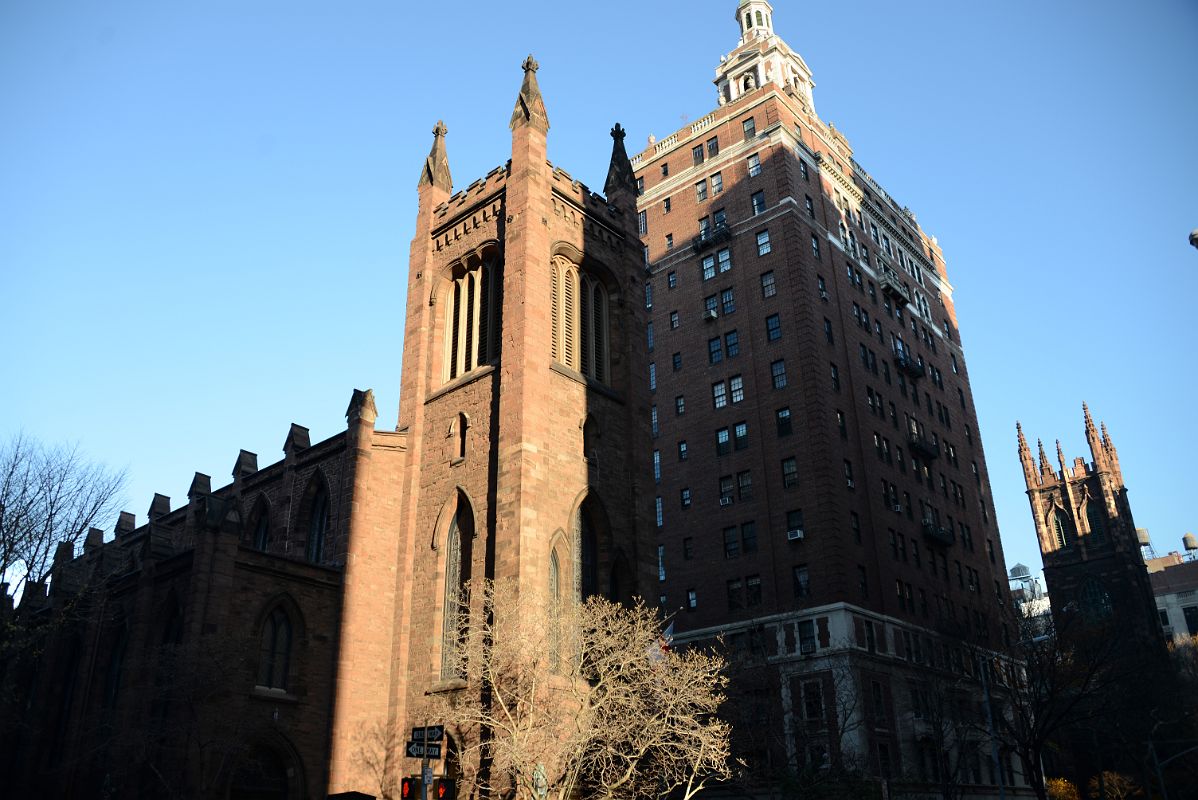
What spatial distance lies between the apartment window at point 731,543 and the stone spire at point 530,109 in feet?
91.6

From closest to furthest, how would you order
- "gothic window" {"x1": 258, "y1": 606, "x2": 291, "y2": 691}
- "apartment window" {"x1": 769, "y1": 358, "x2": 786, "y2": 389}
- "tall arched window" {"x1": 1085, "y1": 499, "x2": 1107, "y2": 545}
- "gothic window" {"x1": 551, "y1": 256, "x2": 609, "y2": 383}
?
"gothic window" {"x1": 258, "y1": 606, "x2": 291, "y2": 691}
"gothic window" {"x1": 551, "y1": 256, "x2": 609, "y2": 383}
"apartment window" {"x1": 769, "y1": 358, "x2": 786, "y2": 389}
"tall arched window" {"x1": 1085, "y1": 499, "x2": 1107, "y2": 545}

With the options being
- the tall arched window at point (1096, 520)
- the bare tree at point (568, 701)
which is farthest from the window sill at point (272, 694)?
the tall arched window at point (1096, 520)

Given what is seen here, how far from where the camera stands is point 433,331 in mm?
37781

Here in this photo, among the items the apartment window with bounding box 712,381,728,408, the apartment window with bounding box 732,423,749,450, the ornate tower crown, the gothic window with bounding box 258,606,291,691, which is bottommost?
the gothic window with bounding box 258,606,291,691

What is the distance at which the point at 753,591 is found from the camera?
177ft

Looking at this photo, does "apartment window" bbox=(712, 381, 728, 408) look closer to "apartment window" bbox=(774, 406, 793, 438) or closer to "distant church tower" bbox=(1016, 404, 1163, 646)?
"apartment window" bbox=(774, 406, 793, 438)

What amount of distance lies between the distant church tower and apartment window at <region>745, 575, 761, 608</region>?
50.4 m

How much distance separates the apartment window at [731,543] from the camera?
2199 inches

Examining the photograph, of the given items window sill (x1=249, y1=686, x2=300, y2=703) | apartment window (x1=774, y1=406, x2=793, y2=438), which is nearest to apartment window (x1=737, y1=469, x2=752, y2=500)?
apartment window (x1=774, y1=406, x2=793, y2=438)

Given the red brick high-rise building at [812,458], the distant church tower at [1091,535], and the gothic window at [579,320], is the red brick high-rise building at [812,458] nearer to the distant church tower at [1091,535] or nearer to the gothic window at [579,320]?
the gothic window at [579,320]

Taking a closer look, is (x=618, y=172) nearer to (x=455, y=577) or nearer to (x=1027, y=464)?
(x=455, y=577)

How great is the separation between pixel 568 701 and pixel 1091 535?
297 feet

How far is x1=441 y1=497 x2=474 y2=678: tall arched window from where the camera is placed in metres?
31.5

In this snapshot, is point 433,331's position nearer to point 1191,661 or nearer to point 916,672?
point 916,672
